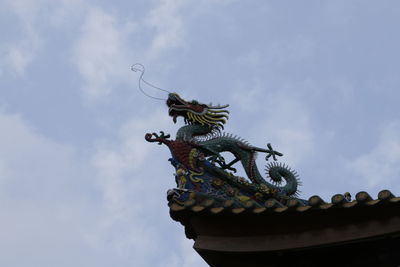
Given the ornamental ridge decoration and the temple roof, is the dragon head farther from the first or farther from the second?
the temple roof

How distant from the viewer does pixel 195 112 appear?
10.5 meters

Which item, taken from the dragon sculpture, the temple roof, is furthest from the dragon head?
the temple roof

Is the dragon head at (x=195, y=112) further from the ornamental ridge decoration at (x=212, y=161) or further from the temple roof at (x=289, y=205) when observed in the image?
the temple roof at (x=289, y=205)

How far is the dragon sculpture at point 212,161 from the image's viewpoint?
9.22 meters

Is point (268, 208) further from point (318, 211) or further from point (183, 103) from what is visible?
point (183, 103)

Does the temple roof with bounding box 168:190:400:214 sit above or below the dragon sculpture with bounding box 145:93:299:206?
below

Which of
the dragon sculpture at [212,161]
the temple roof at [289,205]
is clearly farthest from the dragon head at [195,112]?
the temple roof at [289,205]

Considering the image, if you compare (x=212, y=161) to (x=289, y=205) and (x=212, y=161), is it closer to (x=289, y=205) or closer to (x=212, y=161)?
(x=212, y=161)

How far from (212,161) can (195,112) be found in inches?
39.5

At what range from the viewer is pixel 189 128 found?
399 inches

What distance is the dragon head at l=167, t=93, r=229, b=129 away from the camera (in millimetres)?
10367

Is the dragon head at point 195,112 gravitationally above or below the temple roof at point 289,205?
above

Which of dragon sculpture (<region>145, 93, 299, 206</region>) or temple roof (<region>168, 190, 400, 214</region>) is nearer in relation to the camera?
temple roof (<region>168, 190, 400, 214</region>)

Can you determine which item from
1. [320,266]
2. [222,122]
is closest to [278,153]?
[222,122]
